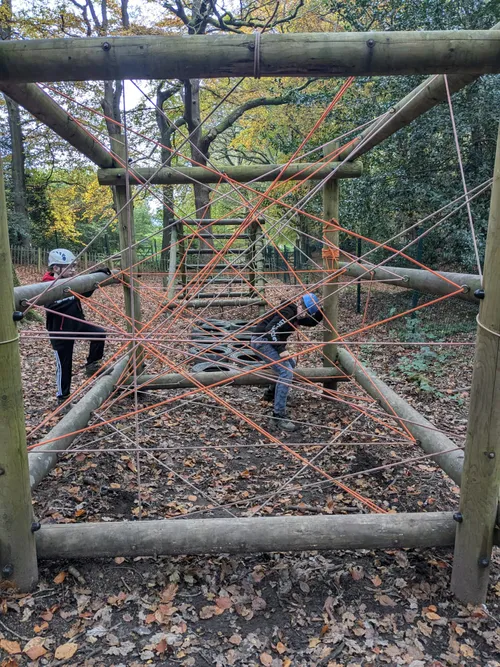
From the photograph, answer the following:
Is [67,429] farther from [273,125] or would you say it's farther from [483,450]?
[273,125]

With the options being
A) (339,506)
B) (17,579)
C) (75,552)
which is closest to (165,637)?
(75,552)

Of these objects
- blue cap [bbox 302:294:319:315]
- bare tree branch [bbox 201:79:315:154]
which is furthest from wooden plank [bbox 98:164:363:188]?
bare tree branch [bbox 201:79:315:154]

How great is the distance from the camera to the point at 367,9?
24.4 ft

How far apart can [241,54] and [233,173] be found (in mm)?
2331

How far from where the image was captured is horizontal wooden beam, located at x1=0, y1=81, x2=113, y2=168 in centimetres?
190

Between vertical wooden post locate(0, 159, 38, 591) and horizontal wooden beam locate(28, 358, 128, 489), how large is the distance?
225mm

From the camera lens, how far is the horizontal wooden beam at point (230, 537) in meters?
1.74

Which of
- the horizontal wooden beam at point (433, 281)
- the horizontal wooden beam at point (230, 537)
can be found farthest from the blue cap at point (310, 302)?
the horizontal wooden beam at point (230, 537)

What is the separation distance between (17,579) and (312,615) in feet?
3.63

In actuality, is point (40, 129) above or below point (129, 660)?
above

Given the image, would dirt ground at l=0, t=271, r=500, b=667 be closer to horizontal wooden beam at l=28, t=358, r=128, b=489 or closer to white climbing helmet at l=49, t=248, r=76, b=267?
horizontal wooden beam at l=28, t=358, r=128, b=489

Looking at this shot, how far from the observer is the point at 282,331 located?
3945 millimetres

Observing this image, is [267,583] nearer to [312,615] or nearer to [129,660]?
[312,615]

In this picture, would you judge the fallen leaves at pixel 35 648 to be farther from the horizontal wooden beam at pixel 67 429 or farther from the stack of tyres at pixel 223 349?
the stack of tyres at pixel 223 349
